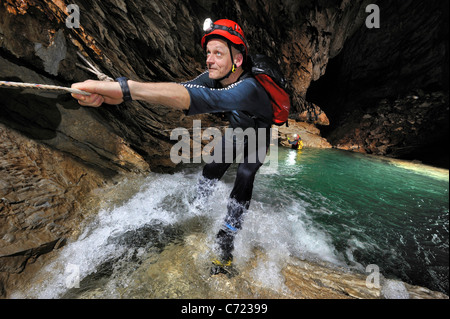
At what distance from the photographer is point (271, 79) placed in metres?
1.96

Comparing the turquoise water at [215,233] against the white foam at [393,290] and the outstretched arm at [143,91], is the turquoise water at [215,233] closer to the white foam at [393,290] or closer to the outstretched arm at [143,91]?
the white foam at [393,290]

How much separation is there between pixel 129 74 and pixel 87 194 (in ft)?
10.3

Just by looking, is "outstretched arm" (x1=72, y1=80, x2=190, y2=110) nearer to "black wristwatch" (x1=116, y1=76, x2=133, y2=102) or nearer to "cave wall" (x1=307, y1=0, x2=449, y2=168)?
"black wristwatch" (x1=116, y1=76, x2=133, y2=102)

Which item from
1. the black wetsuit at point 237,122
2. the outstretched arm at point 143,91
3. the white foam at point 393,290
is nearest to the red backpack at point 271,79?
the black wetsuit at point 237,122

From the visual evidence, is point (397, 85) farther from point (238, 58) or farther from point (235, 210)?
point (235, 210)

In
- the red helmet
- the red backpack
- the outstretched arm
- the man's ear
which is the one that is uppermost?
the red helmet

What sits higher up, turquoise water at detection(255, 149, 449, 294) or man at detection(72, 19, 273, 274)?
man at detection(72, 19, 273, 274)

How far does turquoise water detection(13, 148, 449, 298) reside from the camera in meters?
1.65

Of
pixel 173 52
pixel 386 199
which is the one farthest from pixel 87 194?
pixel 386 199

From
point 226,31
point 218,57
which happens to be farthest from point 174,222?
point 226,31

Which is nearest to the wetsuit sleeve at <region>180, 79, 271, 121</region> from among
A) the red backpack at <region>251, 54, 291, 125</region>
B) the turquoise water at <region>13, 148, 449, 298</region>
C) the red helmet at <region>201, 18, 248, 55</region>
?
the red backpack at <region>251, 54, 291, 125</region>

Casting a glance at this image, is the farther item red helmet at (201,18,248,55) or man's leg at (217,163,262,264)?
man's leg at (217,163,262,264)

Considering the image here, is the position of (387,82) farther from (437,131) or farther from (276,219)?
(276,219)

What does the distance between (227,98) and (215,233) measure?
180cm
